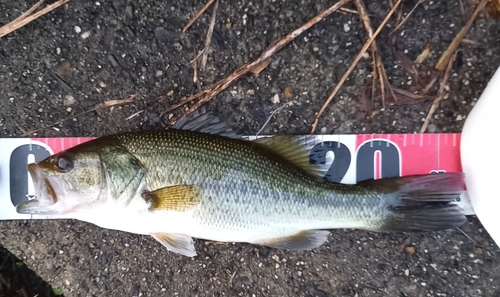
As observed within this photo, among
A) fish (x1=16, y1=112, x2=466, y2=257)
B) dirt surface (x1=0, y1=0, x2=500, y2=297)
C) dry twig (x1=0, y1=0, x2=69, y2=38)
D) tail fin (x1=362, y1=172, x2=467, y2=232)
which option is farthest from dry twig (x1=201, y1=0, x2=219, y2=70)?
tail fin (x1=362, y1=172, x2=467, y2=232)

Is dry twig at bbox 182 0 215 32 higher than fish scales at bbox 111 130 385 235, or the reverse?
dry twig at bbox 182 0 215 32

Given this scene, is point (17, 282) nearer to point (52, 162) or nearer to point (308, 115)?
point (52, 162)

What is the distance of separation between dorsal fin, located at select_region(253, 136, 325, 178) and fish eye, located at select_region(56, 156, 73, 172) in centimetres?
89

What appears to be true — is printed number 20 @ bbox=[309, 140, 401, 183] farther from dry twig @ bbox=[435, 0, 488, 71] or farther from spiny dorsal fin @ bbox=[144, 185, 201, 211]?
spiny dorsal fin @ bbox=[144, 185, 201, 211]

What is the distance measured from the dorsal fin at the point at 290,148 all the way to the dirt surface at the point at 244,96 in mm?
203

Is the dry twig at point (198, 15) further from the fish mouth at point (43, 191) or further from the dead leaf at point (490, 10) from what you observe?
the dead leaf at point (490, 10)

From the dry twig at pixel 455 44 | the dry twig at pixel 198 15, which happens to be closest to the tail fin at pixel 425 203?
the dry twig at pixel 455 44

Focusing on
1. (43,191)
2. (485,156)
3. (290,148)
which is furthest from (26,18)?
(485,156)

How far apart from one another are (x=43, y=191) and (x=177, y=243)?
26.3 inches

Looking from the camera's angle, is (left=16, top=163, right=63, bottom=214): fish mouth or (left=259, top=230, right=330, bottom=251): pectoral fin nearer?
(left=16, top=163, right=63, bottom=214): fish mouth

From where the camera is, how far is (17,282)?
8.60 ft

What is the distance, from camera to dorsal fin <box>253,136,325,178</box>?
202 centimetres

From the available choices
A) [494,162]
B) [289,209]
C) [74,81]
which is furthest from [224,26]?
[494,162]

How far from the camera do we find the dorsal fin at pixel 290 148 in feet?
6.64
